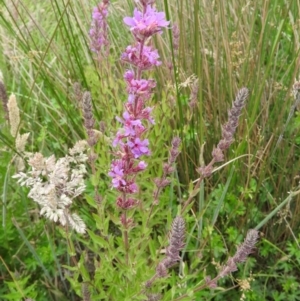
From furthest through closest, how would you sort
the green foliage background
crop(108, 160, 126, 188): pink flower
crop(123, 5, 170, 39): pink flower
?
the green foliage background
crop(108, 160, 126, 188): pink flower
crop(123, 5, 170, 39): pink flower

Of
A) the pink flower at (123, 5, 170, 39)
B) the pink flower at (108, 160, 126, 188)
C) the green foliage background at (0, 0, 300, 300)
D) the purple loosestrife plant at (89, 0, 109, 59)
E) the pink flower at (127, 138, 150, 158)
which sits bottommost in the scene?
the green foliage background at (0, 0, 300, 300)

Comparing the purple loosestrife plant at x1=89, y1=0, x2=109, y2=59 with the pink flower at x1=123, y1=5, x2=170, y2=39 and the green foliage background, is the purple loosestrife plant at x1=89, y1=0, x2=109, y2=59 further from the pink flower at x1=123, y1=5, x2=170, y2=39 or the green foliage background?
the pink flower at x1=123, y1=5, x2=170, y2=39

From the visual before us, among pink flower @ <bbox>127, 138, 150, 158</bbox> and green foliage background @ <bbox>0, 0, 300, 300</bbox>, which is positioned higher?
pink flower @ <bbox>127, 138, 150, 158</bbox>

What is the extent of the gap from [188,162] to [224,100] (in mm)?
247

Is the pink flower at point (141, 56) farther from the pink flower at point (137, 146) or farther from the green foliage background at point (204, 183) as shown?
the green foliage background at point (204, 183)

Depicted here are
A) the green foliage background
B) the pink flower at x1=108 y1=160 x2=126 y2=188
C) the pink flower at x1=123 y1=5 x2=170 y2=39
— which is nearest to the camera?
the pink flower at x1=123 y1=5 x2=170 y2=39

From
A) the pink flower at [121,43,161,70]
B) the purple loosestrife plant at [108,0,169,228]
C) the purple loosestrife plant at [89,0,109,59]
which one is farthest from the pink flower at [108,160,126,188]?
the purple loosestrife plant at [89,0,109,59]

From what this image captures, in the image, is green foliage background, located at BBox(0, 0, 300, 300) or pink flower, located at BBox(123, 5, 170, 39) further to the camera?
green foliage background, located at BBox(0, 0, 300, 300)

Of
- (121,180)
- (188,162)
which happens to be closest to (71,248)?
(121,180)

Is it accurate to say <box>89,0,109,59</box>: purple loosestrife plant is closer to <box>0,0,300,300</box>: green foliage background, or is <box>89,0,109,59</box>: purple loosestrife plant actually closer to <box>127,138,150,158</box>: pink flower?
<box>0,0,300,300</box>: green foliage background

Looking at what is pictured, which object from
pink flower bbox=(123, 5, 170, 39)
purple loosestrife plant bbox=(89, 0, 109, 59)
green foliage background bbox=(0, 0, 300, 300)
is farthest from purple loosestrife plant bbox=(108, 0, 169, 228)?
purple loosestrife plant bbox=(89, 0, 109, 59)

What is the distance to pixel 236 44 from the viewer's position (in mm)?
1426

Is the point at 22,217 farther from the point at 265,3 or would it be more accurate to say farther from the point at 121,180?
the point at 265,3

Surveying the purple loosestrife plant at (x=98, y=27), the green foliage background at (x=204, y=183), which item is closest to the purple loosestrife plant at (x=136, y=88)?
the green foliage background at (x=204, y=183)
